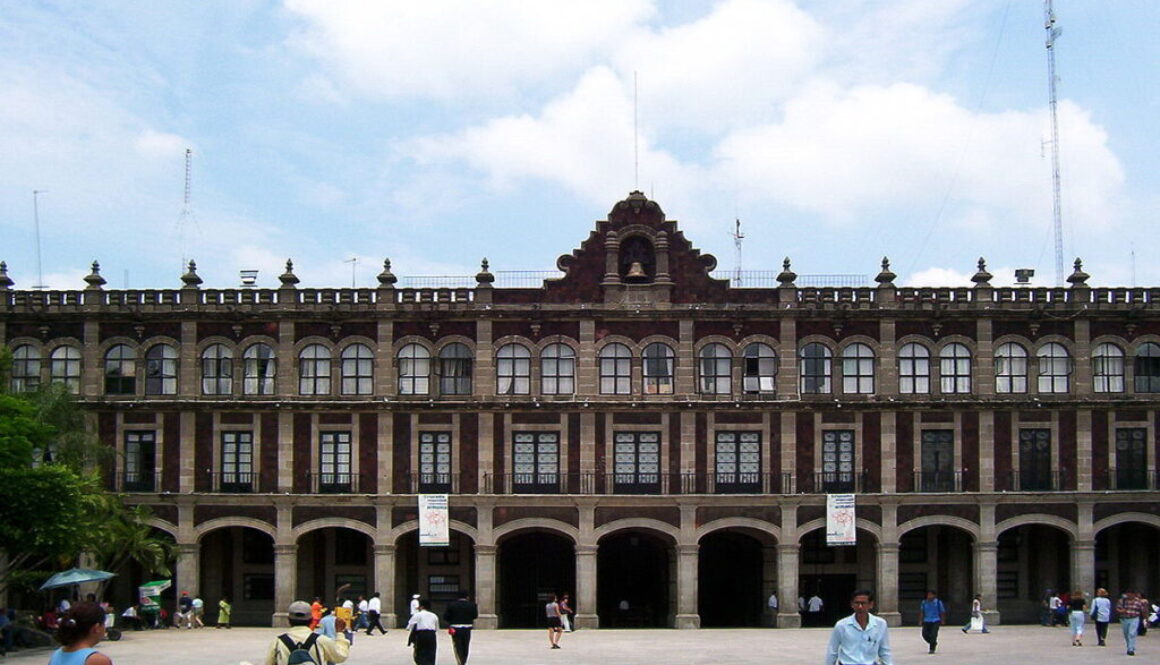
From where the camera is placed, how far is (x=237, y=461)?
58156 mm

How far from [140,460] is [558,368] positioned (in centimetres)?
1673

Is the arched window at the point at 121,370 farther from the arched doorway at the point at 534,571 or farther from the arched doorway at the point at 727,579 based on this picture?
the arched doorway at the point at 727,579

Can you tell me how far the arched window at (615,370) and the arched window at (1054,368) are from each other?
52.5 ft

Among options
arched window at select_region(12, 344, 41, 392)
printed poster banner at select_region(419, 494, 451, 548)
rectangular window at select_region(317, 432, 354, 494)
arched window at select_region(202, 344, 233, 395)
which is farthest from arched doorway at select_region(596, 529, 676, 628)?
arched window at select_region(12, 344, 41, 392)

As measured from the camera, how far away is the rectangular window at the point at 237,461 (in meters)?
58.1

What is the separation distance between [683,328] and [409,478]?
12.1m

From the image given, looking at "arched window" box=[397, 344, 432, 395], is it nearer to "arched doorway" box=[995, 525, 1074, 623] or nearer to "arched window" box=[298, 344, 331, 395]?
"arched window" box=[298, 344, 331, 395]

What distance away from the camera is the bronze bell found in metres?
58.1

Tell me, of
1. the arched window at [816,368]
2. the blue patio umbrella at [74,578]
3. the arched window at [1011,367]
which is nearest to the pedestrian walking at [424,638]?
the blue patio umbrella at [74,578]

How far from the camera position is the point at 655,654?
1682 inches

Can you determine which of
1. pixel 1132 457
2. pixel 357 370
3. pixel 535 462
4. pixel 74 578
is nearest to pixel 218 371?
pixel 357 370

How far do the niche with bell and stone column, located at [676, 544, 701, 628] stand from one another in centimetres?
1049

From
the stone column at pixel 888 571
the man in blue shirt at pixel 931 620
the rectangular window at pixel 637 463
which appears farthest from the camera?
the rectangular window at pixel 637 463

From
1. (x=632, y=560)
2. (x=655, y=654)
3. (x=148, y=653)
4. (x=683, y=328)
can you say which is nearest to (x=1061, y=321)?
(x=683, y=328)
